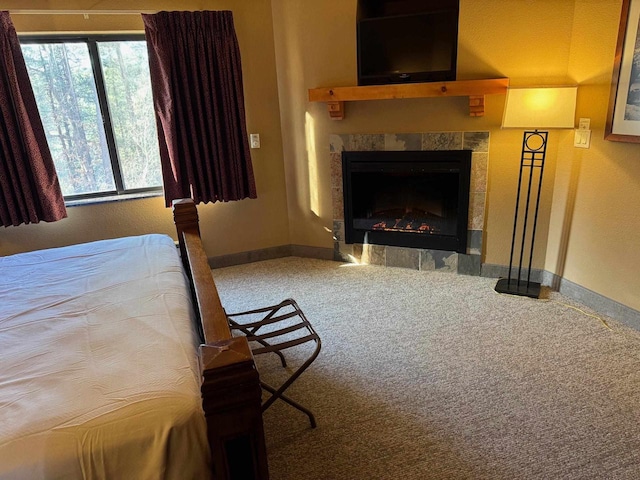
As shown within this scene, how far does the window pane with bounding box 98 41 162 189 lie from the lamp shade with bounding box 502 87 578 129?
2842 mm

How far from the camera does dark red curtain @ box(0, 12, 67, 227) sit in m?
3.07

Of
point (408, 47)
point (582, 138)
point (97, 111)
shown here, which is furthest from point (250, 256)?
point (582, 138)

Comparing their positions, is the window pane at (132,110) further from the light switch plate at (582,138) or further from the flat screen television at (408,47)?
the light switch plate at (582,138)

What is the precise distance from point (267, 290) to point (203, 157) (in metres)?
1.26

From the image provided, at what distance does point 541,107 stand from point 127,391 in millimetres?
2817

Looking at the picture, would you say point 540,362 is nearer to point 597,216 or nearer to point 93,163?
point 597,216

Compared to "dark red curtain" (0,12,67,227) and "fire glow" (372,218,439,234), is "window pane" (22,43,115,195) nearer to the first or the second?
"dark red curtain" (0,12,67,227)

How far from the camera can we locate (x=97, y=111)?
140 inches

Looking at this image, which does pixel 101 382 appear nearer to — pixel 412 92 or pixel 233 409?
pixel 233 409

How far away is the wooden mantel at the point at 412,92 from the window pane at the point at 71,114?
1.81 meters

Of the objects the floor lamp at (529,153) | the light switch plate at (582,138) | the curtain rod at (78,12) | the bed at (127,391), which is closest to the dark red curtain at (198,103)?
the curtain rod at (78,12)

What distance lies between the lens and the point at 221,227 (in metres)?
4.04

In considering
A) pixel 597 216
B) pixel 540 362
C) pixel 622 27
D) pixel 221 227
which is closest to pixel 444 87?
pixel 622 27

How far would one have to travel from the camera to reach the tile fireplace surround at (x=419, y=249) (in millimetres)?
3377
